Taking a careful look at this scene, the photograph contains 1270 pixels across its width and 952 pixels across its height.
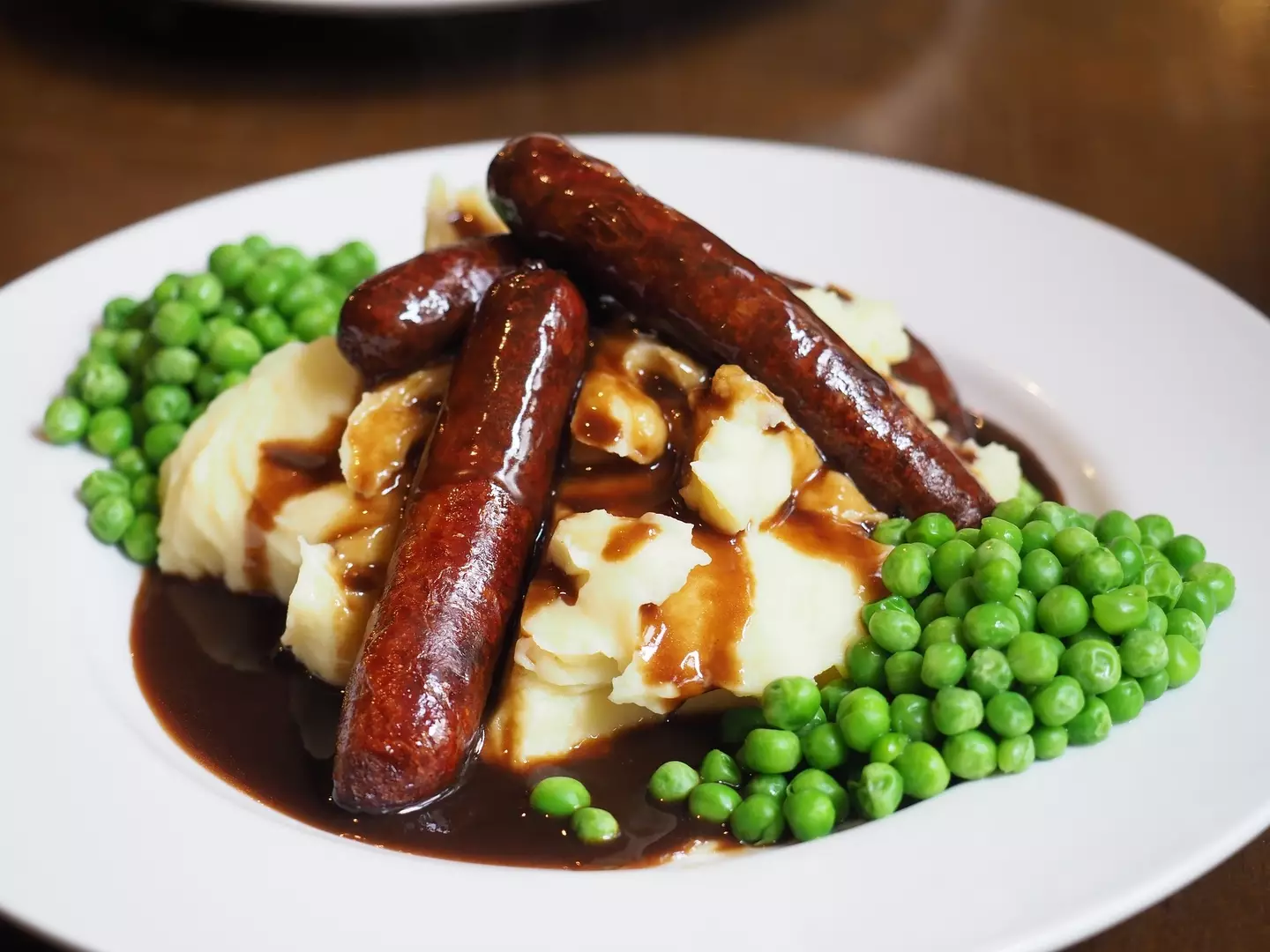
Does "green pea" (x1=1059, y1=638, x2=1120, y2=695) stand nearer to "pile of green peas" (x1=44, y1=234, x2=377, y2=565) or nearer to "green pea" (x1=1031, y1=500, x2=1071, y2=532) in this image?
"green pea" (x1=1031, y1=500, x2=1071, y2=532)

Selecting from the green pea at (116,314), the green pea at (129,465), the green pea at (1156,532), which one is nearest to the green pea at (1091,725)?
the green pea at (1156,532)

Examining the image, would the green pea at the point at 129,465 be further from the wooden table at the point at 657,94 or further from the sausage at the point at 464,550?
the wooden table at the point at 657,94

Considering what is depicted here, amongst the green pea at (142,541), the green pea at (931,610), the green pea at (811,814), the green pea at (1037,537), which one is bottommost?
the green pea at (142,541)


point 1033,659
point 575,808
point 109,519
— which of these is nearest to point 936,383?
point 1033,659

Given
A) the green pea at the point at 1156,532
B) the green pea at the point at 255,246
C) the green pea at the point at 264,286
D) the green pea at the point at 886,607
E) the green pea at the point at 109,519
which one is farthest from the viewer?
the green pea at the point at 255,246

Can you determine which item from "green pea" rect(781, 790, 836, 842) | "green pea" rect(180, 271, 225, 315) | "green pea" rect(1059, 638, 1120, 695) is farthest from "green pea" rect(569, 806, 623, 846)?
"green pea" rect(180, 271, 225, 315)

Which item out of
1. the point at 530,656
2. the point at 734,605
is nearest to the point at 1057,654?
the point at 734,605

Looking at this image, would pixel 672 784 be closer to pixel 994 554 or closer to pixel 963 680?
pixel 963 680
